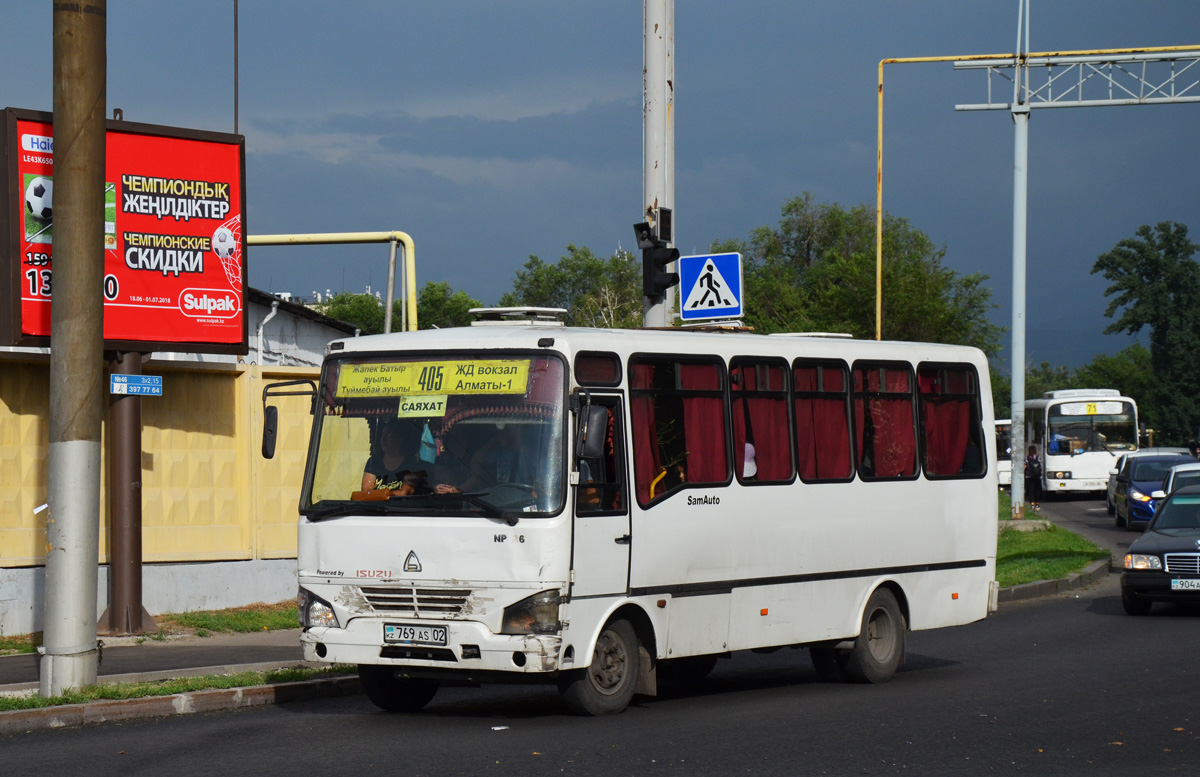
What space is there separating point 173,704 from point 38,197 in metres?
5.87

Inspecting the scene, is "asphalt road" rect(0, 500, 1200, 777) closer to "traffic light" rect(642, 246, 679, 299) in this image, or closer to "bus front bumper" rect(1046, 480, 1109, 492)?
"traffic light" rect(642, 246, 679, 299)

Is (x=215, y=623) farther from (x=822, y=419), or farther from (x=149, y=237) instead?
(x=822, y=419)

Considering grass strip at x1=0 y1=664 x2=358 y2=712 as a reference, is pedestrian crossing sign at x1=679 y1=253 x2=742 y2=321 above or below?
above

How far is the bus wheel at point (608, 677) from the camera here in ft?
33.9

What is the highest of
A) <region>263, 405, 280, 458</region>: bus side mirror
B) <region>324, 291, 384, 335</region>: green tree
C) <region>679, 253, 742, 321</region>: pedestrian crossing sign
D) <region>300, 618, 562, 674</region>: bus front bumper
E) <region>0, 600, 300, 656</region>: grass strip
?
<region>324, 291, 384, 335</region>: green tree

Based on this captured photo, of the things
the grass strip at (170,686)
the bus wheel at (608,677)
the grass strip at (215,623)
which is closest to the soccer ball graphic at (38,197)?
the grass strip at (215,623)

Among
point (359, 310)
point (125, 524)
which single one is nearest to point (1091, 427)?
point (125, 524)

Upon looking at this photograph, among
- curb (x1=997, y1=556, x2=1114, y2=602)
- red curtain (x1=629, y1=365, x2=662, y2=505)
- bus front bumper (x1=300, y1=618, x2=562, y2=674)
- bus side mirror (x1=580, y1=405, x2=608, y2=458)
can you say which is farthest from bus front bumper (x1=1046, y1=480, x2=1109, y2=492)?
bus front bumper (x1=300, y1=618, x2=562, y2=674)

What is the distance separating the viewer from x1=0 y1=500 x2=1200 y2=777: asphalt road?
8703 mm

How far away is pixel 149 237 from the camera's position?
15586 mm

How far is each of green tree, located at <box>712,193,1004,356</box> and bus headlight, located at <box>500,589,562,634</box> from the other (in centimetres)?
5454

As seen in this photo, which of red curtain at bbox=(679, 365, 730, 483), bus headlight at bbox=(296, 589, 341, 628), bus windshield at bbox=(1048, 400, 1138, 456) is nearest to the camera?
bus headlight at bbox=(296, 589, 341, 628)

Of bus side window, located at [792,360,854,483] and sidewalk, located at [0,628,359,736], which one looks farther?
bus side window, located at [792,360,854,483]

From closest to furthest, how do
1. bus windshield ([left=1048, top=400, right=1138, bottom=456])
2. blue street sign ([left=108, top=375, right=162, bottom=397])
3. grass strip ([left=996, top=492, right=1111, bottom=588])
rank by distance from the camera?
1. blue street sign ([left=108, top=375, right=162, bottom=397])
2. grass strip ([left=996, top=492, right=1111, bottom=588])
3. bus windshield ([left=1048, top=400, right=1138, bottom=456])
